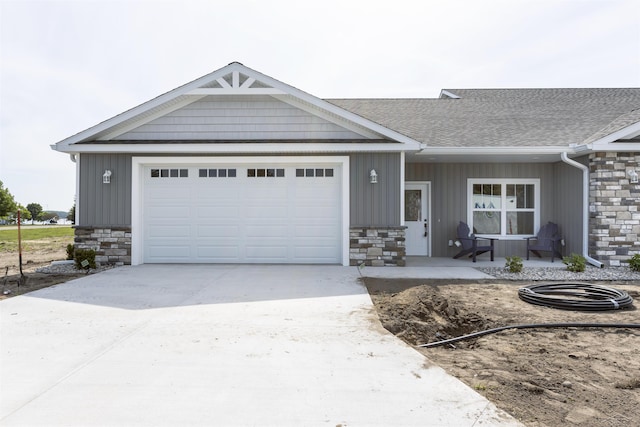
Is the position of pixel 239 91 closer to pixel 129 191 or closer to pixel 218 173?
pixel 218 173

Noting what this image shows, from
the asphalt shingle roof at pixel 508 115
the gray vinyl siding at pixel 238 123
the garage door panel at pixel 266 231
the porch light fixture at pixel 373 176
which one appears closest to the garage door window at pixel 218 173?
the gray vinyl siding at pixel 238 123

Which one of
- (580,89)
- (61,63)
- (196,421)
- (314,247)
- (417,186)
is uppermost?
(580,89)

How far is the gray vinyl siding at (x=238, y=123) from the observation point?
28.7ft

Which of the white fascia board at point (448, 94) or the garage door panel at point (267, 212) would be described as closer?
the garage door panel at point (267, 212)

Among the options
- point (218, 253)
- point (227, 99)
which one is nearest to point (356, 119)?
point (227, 99)

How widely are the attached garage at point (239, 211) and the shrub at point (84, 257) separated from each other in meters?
0.92

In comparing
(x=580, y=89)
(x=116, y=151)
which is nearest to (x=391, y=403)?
(x=116, y=151)

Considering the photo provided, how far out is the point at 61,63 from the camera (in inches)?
370

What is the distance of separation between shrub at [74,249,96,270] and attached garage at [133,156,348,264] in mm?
916

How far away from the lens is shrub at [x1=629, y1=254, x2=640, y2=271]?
8.02 meters

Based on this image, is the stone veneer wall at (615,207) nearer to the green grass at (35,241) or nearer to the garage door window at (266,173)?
the garage door window at (266,173)

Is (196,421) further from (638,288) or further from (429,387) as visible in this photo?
(638,288)

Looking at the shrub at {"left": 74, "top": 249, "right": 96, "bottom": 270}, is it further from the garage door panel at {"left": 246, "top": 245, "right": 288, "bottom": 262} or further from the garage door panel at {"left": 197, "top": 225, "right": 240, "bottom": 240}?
the garage door panel at {"left": 246, "top": 245, "right": 288, "bottom": 262}

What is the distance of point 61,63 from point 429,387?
10754 mm
